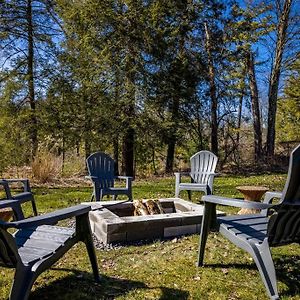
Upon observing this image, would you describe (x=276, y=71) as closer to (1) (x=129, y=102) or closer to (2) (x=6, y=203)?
(1) (x=129, y=102)

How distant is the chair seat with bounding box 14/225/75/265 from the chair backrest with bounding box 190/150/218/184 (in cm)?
301

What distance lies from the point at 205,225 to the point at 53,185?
5.10 m

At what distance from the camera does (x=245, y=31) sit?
10.2 metres

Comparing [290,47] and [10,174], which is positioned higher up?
[290,47]

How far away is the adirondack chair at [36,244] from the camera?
1688 mm

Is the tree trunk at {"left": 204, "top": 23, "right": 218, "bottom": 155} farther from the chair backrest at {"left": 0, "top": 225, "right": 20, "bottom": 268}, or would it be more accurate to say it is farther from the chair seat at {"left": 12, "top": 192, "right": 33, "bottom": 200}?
the chair backrest at {"left": 0, "top": 225, "right": 20, "bottom": 268}

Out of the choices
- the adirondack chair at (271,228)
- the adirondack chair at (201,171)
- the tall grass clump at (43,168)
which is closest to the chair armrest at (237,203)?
the adirondack chair at (271,228)

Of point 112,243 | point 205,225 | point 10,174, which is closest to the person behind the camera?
point 205,225

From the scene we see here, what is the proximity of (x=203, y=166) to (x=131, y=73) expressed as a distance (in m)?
4.52

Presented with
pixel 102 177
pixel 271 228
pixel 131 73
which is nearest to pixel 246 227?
pixel 271 228

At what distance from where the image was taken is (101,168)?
4.74 m

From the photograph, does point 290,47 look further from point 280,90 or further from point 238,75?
point 238,75

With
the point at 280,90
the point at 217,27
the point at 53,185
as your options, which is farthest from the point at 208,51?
the point at 53,185

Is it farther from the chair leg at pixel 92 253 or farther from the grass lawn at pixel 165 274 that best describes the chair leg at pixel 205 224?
the chair leg at pixel 92 253
